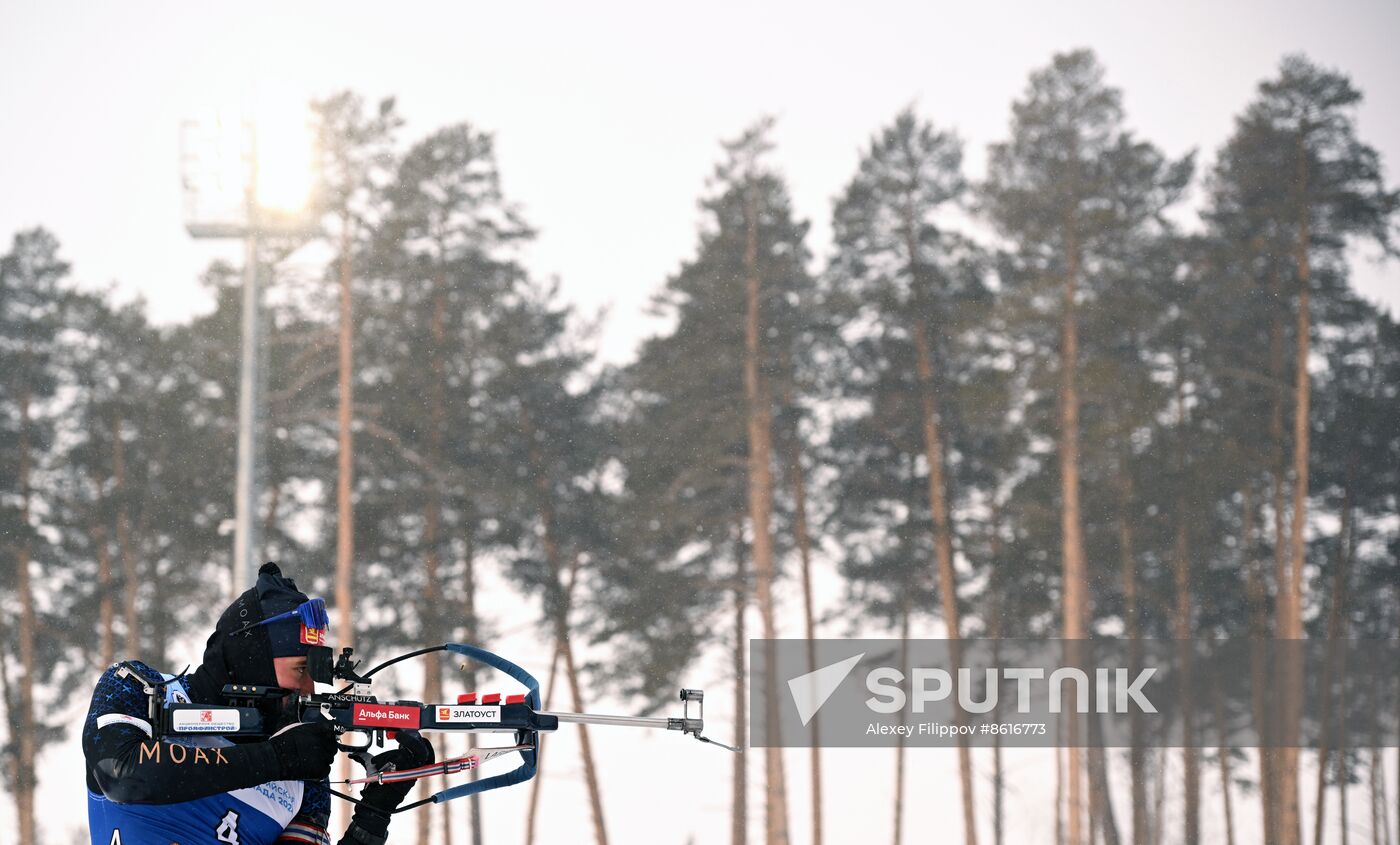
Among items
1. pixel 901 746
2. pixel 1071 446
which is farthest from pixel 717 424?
A: pixel 901 746

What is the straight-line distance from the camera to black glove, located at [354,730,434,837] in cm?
378

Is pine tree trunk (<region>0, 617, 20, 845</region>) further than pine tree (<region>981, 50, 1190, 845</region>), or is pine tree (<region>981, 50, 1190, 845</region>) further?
pine tree trunk (<region>0, 617, 20, 845</region>)

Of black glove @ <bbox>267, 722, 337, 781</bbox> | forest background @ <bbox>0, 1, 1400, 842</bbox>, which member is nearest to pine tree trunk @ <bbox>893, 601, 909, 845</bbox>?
forest background @ <bbox>0, 1, 1400, 842</bbox>

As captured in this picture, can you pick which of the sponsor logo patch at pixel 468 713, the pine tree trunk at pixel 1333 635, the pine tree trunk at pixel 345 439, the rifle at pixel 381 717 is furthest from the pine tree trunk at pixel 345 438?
the sponsor logo patch at pixel 468 713

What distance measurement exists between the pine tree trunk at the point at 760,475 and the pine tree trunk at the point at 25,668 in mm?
13460

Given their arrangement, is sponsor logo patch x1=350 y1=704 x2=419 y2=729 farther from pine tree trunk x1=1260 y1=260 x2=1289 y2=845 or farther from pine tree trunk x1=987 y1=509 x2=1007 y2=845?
pine tree trunk x1=1260 y1=260 x2=1289 y2=845

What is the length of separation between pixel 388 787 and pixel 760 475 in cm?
2046

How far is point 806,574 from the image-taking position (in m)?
25.1

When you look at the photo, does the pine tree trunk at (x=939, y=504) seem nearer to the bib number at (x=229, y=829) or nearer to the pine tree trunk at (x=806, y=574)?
the pine tree trunk at (x=806, y=574)

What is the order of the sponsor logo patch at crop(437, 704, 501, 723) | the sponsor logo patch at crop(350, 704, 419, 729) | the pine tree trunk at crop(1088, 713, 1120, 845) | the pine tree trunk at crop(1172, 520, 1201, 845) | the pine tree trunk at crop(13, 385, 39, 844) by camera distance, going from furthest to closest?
the pine tree trunk at crop(1088, 713, 1120, 845) → the pine tree trunk at crop(13, 385, 39, 844) → the pine tree trunk at crop(1172, 520, 1201, 845) → the sponsor logo patch at crop(437, 704, 501, 723) → the sponsor logo patch at crop(350, 704, 419, 729)

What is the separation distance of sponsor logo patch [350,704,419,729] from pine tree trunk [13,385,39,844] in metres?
25.2

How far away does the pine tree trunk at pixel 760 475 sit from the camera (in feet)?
78.5

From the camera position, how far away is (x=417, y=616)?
24547 millimetres

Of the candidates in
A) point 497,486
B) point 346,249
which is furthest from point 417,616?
point 346,249
